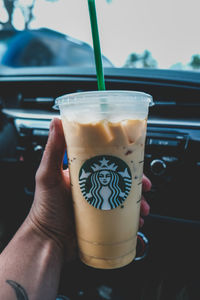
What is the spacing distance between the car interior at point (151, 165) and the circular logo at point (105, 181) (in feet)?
1.56

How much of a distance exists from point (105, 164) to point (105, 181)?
0.21ft

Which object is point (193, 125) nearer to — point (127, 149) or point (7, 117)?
point (127, 149)

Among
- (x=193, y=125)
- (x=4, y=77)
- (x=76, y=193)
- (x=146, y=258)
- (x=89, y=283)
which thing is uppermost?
(x=4, y=77)

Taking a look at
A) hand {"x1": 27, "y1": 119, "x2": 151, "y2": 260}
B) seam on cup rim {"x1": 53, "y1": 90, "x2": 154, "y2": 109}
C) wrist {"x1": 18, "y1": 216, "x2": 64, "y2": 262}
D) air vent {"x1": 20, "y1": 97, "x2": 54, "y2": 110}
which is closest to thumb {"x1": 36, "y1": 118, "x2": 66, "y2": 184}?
hand {"x1": 27, "y1": 119, "x2": 151, "y2": 260}

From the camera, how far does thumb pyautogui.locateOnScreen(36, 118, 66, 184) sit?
43.7 inches

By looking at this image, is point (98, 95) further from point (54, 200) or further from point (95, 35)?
point (54, 200)

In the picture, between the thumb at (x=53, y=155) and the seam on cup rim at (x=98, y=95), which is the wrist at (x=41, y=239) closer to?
the thumb at (x=53, y=155)

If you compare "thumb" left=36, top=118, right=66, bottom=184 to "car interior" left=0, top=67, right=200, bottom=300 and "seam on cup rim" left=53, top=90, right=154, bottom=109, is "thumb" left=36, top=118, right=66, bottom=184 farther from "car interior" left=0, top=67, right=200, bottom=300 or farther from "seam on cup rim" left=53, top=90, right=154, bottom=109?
"car interior" left=0, top=67, right=200, bottom=300

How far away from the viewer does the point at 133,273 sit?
155 centimetres

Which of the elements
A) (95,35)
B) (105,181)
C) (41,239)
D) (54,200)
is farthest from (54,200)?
(95,35)

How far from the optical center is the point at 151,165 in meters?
1.40

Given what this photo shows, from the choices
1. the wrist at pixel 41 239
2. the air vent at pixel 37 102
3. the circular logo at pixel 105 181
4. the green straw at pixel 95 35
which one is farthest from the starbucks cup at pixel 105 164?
the air vent at pixel 37 102

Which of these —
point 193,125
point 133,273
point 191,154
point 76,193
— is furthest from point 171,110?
point 133,273

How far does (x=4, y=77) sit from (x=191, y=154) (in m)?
1.33
